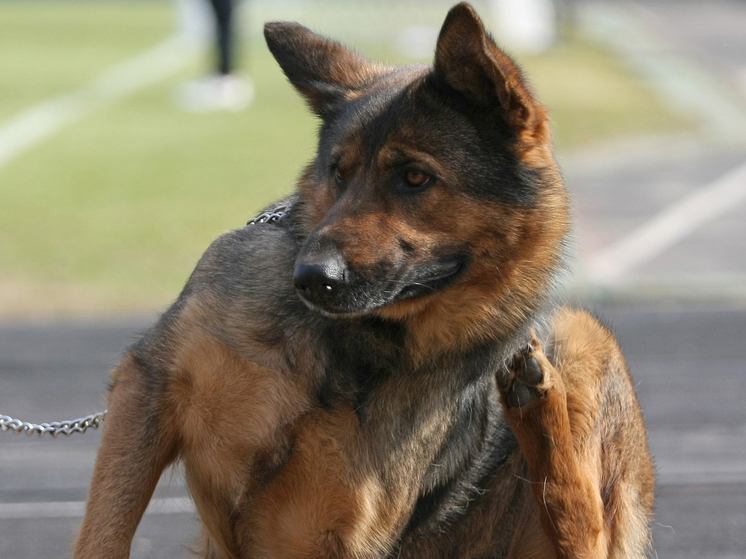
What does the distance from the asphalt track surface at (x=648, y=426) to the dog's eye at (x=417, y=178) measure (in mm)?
941

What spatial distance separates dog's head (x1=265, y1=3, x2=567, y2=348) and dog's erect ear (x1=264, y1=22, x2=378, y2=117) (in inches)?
2.1

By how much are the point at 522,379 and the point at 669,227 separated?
8.19 m

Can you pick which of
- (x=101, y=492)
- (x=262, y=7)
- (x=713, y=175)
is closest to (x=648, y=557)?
(x=101, y=492)

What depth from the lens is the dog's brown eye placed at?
3363 millimetres

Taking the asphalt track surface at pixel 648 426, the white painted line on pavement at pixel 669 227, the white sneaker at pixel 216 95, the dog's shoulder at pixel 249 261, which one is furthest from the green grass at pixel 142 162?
the white painted line on pavement at pixel 669 227

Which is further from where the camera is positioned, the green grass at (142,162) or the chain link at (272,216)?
the green grass at (142,162)

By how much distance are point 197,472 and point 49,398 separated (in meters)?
3.65

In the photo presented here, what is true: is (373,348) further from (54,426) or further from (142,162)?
(142,162)

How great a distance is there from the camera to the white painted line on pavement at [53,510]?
499 centimetres

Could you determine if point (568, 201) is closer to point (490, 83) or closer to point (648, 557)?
point (490, 83)

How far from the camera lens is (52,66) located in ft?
66.8

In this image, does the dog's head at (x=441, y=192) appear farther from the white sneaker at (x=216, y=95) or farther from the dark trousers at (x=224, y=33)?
the white sneaker at (x=216, y=95)

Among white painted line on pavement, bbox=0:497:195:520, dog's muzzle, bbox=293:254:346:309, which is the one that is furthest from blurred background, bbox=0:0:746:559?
dog's muzzle, bbox=293:254:346:309

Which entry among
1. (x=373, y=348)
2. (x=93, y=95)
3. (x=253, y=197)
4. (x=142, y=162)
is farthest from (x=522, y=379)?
(x=93, y=95)
